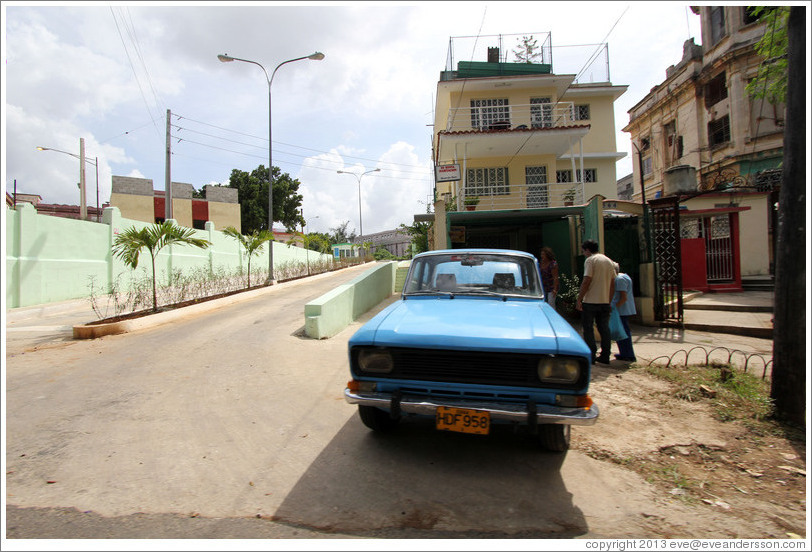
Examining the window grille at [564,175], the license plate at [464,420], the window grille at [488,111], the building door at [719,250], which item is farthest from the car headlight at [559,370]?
the window grille at [564,175]

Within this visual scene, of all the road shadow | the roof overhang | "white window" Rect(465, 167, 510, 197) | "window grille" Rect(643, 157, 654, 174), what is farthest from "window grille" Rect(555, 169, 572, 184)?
the road shadow

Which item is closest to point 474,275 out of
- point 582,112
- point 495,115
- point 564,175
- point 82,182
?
point 495,115

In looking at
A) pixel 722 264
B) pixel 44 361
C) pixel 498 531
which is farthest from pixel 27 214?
pixel 722 264

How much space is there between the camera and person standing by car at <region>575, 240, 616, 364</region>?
5.78 metres

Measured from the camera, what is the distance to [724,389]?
4.66 meters

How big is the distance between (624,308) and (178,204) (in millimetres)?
32543

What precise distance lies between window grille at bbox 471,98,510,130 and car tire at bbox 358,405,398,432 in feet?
62.1

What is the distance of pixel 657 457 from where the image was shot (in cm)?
333

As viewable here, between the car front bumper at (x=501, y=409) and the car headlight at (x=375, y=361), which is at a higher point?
the car headlight at (x=375, y=361)

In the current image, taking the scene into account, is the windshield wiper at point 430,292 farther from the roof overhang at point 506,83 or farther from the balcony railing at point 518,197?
the roof overhang at point 506,83

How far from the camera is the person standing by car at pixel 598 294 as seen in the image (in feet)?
19.0

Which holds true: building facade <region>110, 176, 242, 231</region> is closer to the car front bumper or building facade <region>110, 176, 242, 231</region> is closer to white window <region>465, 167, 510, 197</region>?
white window <region>465, 167, 510, 197</region>

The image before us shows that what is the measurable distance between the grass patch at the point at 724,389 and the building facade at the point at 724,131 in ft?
28.7

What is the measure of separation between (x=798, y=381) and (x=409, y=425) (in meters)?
3.44
